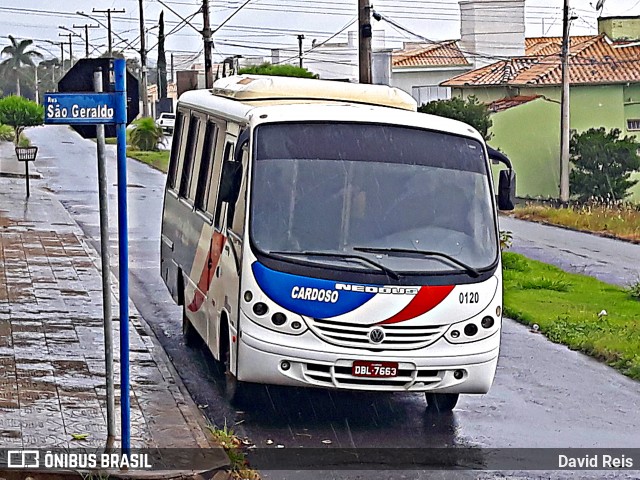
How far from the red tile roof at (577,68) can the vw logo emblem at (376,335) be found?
1665 inches

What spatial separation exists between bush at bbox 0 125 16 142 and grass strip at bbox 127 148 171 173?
11210 mm

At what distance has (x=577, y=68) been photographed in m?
52.0

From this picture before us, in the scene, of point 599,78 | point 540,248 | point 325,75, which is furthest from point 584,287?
point 325,75

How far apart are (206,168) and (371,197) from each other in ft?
8.45

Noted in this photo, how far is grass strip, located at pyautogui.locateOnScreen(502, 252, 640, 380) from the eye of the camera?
42.1ft

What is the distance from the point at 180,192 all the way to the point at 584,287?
7998 mm

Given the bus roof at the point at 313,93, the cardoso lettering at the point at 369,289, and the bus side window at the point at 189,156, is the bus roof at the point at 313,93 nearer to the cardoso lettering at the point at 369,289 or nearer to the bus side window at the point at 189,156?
the bus side window at the point at 189,156

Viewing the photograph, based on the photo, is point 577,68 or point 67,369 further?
point 577,68

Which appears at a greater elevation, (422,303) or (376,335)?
(422,303)

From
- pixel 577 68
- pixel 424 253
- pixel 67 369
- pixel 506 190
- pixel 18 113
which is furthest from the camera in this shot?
pixel 18 113

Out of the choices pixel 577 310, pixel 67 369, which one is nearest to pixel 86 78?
pixel 67 369

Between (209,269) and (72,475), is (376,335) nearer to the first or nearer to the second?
(209,269)

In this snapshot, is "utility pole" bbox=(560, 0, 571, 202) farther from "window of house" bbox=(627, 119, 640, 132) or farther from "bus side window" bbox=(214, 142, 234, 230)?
"bus side window" bbox=(214, 142, 234, 230)

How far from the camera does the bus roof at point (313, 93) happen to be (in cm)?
1080
